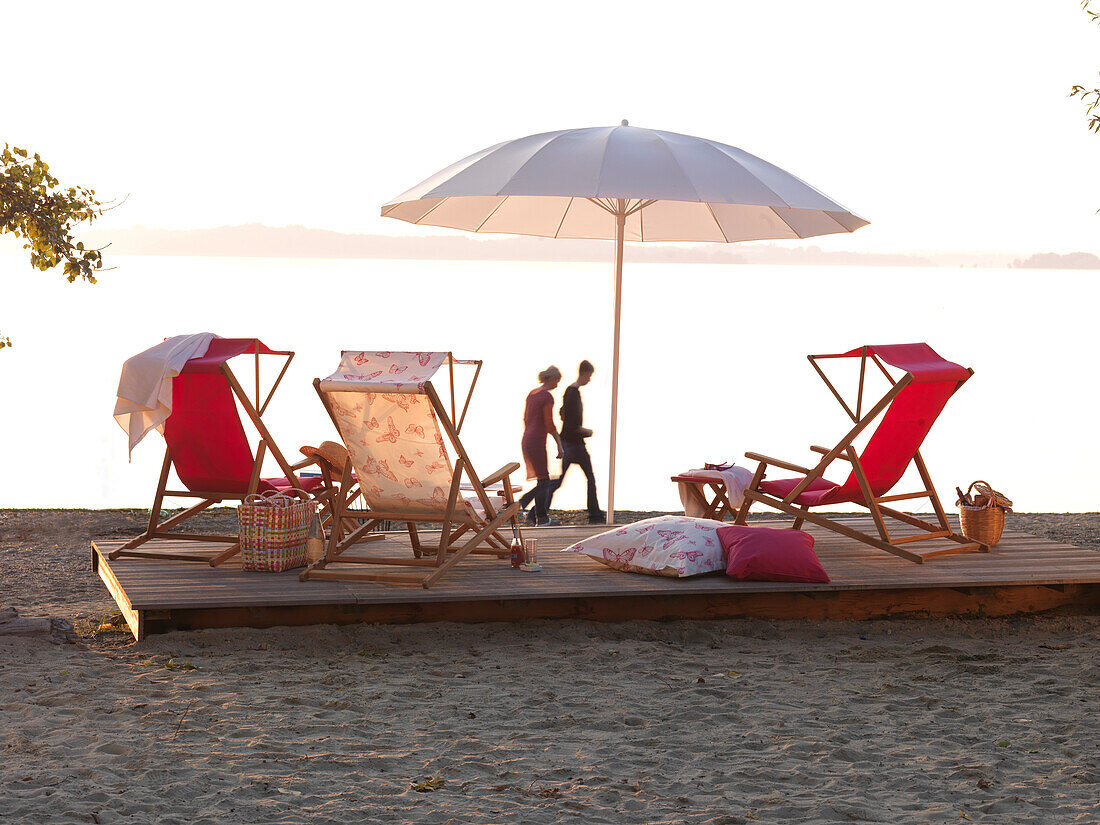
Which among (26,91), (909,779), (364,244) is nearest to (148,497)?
(26,91)

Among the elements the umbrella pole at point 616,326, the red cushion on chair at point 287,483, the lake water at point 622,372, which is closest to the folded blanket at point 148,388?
the red cushion on chair at point 287,483

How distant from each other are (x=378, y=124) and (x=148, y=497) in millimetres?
7852

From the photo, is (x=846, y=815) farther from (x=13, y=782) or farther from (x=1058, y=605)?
Answer: (x=1058, y=605)

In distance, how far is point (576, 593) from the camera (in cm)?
466

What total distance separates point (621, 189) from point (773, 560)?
176cm

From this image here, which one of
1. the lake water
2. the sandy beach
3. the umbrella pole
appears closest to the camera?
the sandy beach

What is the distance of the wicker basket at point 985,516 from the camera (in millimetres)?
5652

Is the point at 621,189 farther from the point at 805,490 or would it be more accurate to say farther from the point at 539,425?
the point at 539,425

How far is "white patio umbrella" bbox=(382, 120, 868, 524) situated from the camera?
203 inches

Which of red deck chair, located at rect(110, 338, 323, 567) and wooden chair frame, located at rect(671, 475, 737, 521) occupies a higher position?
red deck chair, located at rect(110, 338, 323, 567)

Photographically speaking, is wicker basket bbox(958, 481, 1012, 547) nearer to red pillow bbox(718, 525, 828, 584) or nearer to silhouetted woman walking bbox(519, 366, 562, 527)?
red pillow bbox(718, 525, 828, 584)

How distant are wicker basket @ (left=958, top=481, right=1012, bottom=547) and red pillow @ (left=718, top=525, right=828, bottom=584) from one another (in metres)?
1.22

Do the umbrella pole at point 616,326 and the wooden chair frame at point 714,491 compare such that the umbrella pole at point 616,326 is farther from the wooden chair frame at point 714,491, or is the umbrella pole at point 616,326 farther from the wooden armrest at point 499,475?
the wooden armrest at point 499,475

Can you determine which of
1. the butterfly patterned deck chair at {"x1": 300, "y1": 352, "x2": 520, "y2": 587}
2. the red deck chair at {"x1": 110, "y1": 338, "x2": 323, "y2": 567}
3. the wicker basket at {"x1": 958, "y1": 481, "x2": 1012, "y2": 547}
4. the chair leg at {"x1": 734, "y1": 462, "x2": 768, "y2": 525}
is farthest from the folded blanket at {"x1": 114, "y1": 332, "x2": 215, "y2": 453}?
the wicker basket at {"x1": 958, "y1": 481, "x2": 1012, "y2": 547}
